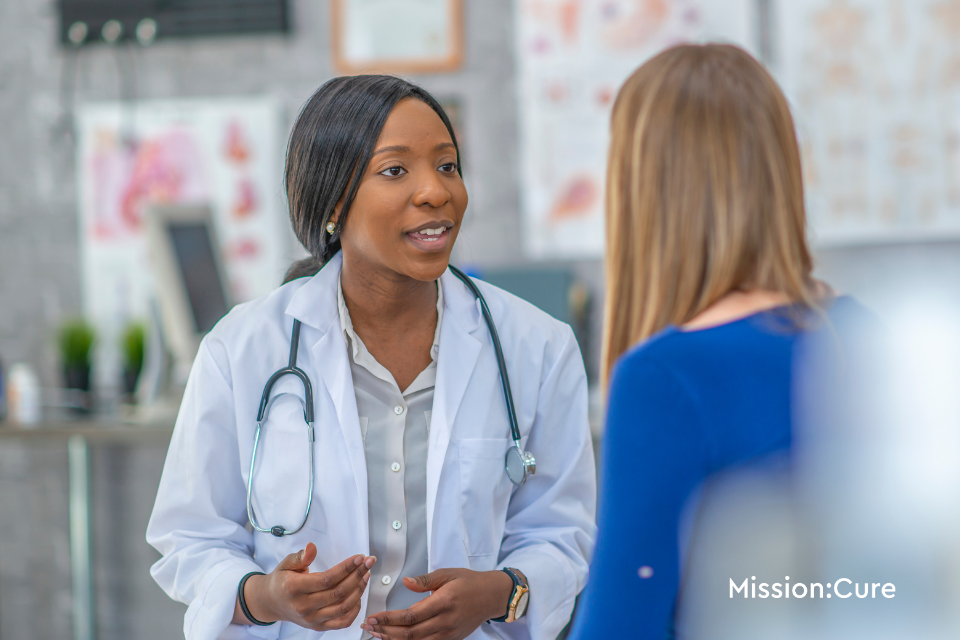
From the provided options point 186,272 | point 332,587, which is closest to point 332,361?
point 332,587

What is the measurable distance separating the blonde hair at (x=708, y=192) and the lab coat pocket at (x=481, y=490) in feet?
1.32

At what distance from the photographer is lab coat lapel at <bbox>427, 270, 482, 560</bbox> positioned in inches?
45.9

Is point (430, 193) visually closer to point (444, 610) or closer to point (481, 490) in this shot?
point (481, 490)

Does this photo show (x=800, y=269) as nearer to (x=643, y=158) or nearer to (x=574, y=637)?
(x=643, y=158)

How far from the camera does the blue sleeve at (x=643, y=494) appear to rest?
74 cm

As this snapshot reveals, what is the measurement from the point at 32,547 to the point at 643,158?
295 cm

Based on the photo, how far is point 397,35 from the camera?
280cm

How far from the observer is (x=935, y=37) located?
2.59m

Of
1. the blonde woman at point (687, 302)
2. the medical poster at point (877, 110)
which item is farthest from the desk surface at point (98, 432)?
the medical poster at point (877, 110)

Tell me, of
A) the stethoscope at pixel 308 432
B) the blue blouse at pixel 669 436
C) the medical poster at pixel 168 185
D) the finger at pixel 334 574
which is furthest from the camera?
the medical poster at pixel 168 185

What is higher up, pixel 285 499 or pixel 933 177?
pixel 933 177

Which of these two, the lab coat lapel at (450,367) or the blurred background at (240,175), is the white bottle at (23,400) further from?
the lab coat lapel at (450,367)

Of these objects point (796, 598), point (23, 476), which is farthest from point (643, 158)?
point (23, 476)

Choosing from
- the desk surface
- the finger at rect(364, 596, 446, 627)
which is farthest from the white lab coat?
the desk surface
